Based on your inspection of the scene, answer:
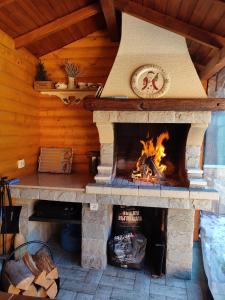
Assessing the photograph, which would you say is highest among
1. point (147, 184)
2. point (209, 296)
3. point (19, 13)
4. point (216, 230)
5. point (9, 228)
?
point (19, 13)

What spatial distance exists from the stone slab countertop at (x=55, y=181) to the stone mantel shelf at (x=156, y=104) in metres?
0.74

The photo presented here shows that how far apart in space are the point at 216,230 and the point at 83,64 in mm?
2533

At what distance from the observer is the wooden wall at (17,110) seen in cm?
214

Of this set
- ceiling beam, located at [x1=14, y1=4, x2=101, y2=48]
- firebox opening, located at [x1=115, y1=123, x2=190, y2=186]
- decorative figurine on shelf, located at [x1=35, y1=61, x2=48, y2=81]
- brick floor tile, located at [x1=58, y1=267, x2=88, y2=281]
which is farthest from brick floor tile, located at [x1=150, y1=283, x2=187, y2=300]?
ceiling beam, located at [x1=14, y1=4, x2=101, y2=48]

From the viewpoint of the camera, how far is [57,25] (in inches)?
86.7

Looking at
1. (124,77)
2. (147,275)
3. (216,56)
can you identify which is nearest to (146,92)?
(124,77)

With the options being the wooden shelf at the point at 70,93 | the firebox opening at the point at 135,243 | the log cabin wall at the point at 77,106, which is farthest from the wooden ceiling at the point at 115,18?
the firebox opening at the point at 135,243

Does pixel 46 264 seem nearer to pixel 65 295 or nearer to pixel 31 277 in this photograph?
pixel 31 277

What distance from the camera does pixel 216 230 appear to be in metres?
2.80

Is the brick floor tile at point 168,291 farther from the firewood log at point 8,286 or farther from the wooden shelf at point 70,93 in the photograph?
the wooden shelf at point 70,93

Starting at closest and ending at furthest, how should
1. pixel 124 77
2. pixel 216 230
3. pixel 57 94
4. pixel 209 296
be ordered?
pixel 209 296
pixel 124 77
pixel 57 94
pixel 216 230

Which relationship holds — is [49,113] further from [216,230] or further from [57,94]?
[216,230]

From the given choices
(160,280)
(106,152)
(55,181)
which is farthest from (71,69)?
(160,280)

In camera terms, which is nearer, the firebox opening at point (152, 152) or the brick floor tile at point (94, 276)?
the brick floor tile at point (94, 276)
